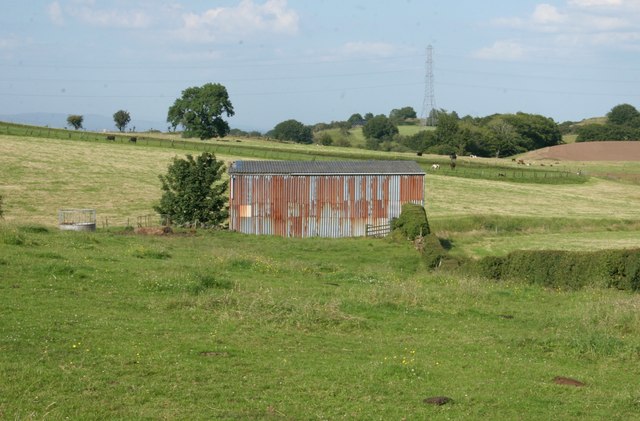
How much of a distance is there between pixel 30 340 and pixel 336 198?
3519cm

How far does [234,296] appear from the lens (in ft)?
63.7

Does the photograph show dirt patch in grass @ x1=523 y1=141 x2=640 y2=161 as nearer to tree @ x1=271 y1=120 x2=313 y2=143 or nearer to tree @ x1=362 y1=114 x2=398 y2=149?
tree @ x1=362 y1=114 x2=398 y2=149

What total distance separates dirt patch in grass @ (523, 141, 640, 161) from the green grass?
97447mm

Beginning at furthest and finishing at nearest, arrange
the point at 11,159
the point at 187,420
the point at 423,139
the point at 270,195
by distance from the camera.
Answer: the point at 423,139 < the point at 11,159 < the point at 270,195 < the point at 187,420

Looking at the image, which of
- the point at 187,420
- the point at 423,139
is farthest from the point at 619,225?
the point at 423,139

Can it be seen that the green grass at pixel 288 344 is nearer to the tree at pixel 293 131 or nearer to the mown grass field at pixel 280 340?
the mown grass field at pixel 280 340

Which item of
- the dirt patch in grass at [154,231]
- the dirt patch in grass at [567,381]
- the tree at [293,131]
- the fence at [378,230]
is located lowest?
the fence at [378,230]

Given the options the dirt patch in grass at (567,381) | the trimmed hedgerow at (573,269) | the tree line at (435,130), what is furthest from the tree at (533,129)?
the dirt patch in grass at (567,381)

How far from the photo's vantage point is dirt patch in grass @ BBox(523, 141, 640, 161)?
4638 inches

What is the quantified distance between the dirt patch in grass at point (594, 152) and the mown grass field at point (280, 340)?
3628 inches

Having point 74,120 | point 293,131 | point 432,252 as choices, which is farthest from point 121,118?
point 432,252

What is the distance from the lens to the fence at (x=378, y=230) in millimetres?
47781

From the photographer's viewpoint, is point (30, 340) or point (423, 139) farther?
point (423, 139)

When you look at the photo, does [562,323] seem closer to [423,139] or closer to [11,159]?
[11,159]
